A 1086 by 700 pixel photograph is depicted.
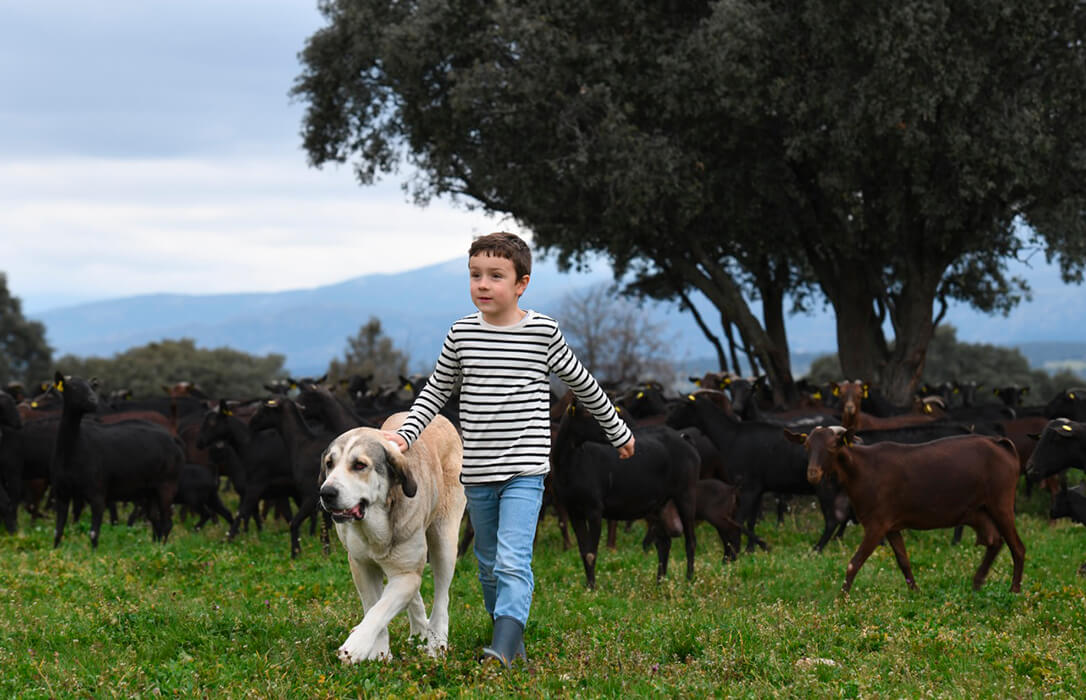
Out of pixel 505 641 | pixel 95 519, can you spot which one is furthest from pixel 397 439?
pixel 95 519

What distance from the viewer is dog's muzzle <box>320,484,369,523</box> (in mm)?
6230

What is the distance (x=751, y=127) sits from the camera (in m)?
25.5

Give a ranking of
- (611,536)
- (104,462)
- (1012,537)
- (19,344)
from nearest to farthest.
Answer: (1012,537)
(104,462)
(611,536)
(19,344)

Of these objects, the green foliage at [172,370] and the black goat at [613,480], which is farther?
the green foliage at [172,370]

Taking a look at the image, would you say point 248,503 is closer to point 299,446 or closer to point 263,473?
point 263,473

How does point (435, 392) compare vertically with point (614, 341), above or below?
below

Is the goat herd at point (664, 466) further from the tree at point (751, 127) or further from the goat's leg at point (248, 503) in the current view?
the tree at point (751, 127)

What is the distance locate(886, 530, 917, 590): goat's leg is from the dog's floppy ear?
6.03 meters

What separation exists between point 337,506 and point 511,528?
1066mm

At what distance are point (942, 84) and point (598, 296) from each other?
41.9 meters

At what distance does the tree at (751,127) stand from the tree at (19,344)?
4629cm

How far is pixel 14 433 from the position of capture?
1617 centimetres

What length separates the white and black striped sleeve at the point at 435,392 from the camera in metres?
6.90

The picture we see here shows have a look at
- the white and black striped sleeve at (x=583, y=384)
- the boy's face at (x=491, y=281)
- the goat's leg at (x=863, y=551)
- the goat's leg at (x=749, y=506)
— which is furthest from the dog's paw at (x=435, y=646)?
the goat's leg at (x=749, y=506)
